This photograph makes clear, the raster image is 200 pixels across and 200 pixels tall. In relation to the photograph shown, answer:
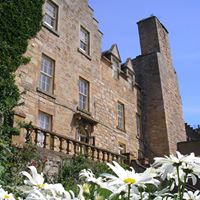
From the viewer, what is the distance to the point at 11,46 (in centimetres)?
1266

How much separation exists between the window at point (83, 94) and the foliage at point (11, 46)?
449cm

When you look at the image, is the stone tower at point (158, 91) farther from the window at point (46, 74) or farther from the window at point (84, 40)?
the window at point (46, 74)

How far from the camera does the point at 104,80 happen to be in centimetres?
1994

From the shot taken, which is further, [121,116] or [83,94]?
[121,116]

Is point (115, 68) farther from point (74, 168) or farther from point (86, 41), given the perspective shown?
point (74, 168)

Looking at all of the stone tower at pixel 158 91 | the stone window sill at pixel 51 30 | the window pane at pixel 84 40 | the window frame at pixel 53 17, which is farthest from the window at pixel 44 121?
the stone tower at pixel 158 91

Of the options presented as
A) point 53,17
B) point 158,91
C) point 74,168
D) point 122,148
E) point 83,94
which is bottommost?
point 74,168

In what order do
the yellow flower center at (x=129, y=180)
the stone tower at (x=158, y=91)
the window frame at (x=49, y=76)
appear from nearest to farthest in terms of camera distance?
the yellow flower center at (x=129, y=180)
the window frame at (x=49, y=76)
the stone tower at (x=158, y=91)

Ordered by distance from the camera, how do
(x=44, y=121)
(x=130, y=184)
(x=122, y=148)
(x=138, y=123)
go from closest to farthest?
1. (x=130, y=184)
2. (x=44, y=121)
3. (x=122, y=148)
4. (x=138, y=123)

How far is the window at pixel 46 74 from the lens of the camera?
15.0m

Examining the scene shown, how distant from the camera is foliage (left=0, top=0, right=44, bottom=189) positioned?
9.89 m

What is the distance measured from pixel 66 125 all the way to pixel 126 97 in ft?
25.4

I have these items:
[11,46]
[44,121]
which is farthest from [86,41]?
[11,46]

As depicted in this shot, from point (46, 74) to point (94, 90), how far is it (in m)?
4.00
